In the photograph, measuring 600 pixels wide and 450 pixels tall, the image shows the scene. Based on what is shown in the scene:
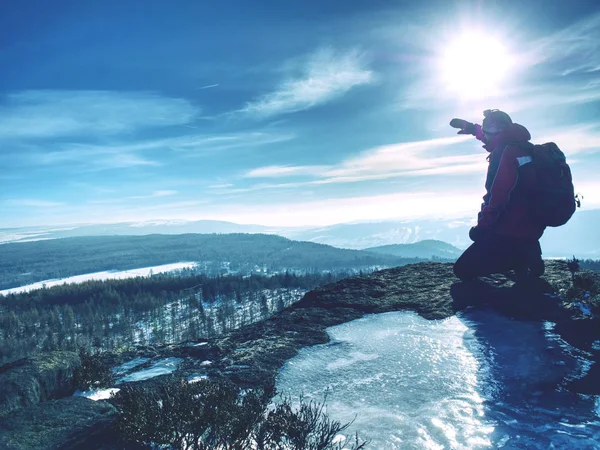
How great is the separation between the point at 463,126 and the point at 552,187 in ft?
9.96

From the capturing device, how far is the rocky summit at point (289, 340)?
4918 mm

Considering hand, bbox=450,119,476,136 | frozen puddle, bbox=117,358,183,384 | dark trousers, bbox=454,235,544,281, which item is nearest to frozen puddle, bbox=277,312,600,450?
dark trousers, bbox=454,235,544,281

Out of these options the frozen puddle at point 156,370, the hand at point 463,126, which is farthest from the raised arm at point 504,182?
the frozen puddle at point 156,370

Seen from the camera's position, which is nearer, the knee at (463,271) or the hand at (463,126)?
the hand at (463,126)

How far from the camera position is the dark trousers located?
9.61 m

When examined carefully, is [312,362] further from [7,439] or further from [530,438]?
[7,439]

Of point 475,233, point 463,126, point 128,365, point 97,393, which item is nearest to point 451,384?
point 475,233

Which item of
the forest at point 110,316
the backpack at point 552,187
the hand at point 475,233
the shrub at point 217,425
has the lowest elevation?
the forest at point 110,316

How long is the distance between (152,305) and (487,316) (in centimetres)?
19198

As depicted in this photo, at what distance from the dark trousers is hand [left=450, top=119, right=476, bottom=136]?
3094 mm

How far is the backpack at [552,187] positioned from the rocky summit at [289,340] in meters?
1.84

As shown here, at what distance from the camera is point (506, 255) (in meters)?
9.75

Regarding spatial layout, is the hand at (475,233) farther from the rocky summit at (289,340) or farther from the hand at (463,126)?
the hand at (463,126)

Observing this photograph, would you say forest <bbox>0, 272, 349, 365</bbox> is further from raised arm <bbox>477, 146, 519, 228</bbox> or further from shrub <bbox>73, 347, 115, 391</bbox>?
shrub <bbox>73, 347, 115, 391</bbox>
